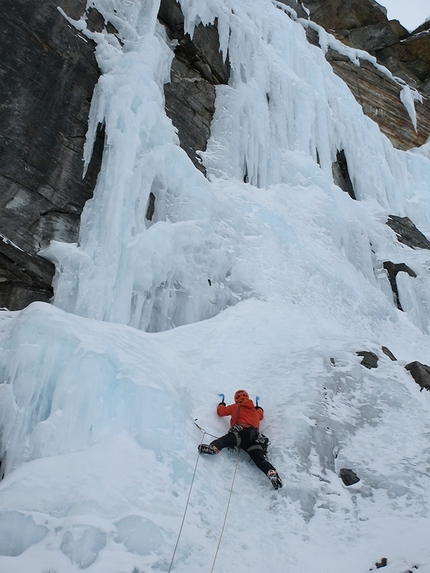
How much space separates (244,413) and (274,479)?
0.90m

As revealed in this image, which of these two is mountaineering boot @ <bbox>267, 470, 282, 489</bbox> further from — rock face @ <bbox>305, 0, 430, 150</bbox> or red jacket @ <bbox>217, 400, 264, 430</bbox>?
rock face @ <bbox>305, 0, 430, 150</bbox>

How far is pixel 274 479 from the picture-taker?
544 cm

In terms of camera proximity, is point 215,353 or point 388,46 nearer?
point 215,353

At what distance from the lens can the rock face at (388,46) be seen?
22.3 metres

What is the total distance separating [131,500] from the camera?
4500mm

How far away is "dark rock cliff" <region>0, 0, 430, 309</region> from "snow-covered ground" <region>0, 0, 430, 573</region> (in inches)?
13.3

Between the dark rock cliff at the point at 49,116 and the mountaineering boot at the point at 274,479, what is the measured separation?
477cm

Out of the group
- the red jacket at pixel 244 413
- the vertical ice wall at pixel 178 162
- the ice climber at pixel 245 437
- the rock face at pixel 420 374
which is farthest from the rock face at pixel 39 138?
the rock face at pixel 420 374

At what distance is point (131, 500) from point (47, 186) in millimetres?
6363

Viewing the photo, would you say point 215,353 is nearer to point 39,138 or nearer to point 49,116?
point 39,138

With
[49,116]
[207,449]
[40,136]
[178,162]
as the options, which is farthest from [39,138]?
[207,449]

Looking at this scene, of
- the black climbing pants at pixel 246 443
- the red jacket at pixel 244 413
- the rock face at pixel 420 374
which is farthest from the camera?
the rock face at pixel 420 374

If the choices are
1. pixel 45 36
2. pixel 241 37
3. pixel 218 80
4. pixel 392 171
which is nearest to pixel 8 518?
pixel 45 36

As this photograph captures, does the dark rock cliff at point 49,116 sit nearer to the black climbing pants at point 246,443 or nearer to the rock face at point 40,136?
the rock face at point 40,136
